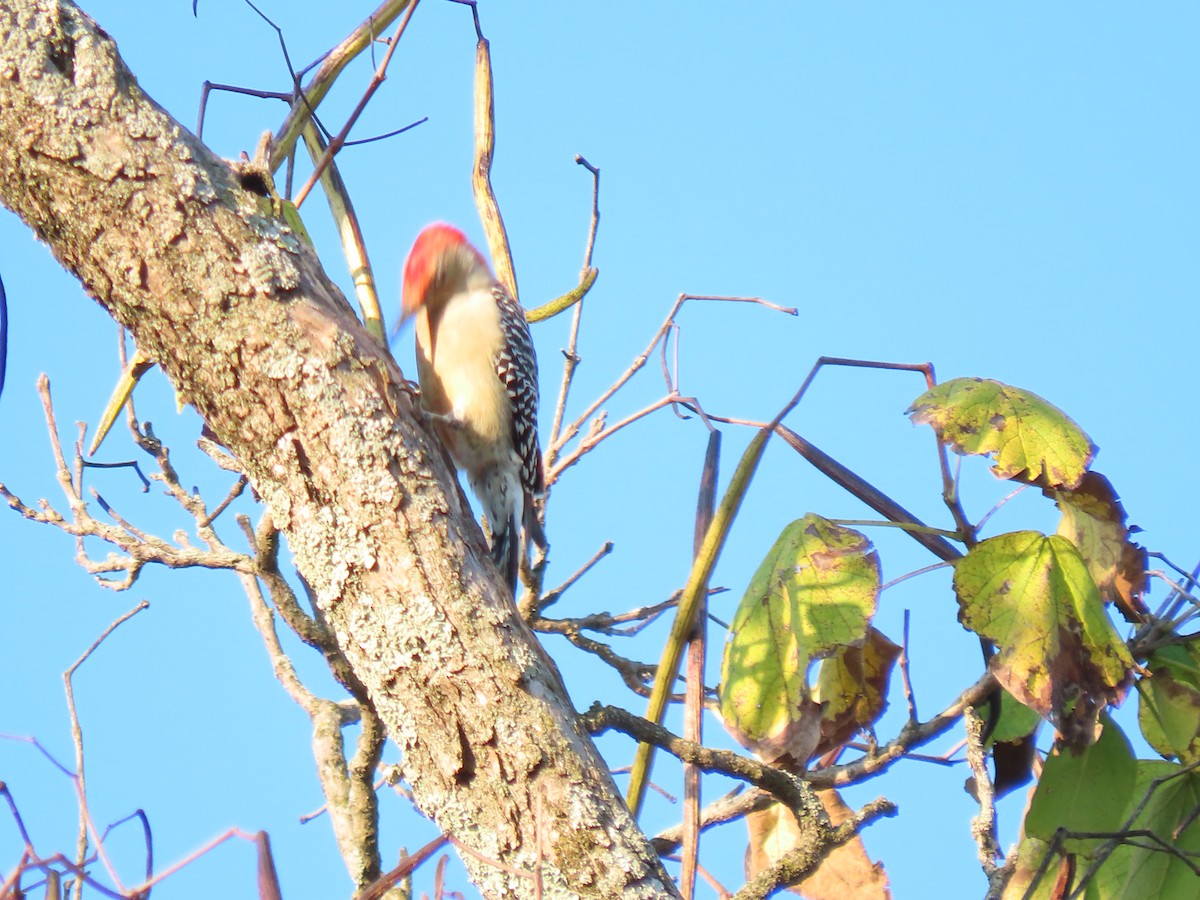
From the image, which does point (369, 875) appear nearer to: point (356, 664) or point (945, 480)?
point (356, 664)

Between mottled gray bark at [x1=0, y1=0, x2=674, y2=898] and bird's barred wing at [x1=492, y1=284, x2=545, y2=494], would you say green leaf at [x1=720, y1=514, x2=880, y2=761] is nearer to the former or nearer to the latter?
mottled gray bark at [x1=0, y1=0, x2=674, y2=898]

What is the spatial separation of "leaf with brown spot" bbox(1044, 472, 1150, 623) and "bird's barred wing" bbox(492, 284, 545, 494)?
2.62 metres

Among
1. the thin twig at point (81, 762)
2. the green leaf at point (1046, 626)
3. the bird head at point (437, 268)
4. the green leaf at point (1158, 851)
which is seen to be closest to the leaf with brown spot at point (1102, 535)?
the green leaf at point (1046, 626)

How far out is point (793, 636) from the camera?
2463 millimetres

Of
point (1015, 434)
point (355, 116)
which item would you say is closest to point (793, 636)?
point (1015, 434)

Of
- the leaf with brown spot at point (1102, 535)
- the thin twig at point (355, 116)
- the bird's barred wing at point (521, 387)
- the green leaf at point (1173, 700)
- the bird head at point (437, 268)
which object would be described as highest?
the bird head at point (437, 268)

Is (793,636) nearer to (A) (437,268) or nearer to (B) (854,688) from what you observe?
(B) (854,688)

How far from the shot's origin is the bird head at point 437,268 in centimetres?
527

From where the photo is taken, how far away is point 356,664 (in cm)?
218

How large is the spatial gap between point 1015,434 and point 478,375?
2893 millimetres

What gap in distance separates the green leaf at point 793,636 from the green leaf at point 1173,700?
85 centimetres

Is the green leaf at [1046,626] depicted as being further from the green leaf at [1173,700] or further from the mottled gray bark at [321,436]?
the mottled gray bark at [321,436]

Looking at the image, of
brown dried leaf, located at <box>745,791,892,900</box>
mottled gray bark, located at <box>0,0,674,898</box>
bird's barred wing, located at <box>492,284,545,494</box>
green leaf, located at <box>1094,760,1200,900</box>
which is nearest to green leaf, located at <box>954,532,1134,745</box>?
green leaf, located at <box>1094,760,1200,900</box>

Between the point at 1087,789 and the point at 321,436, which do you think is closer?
the point at 321,436
